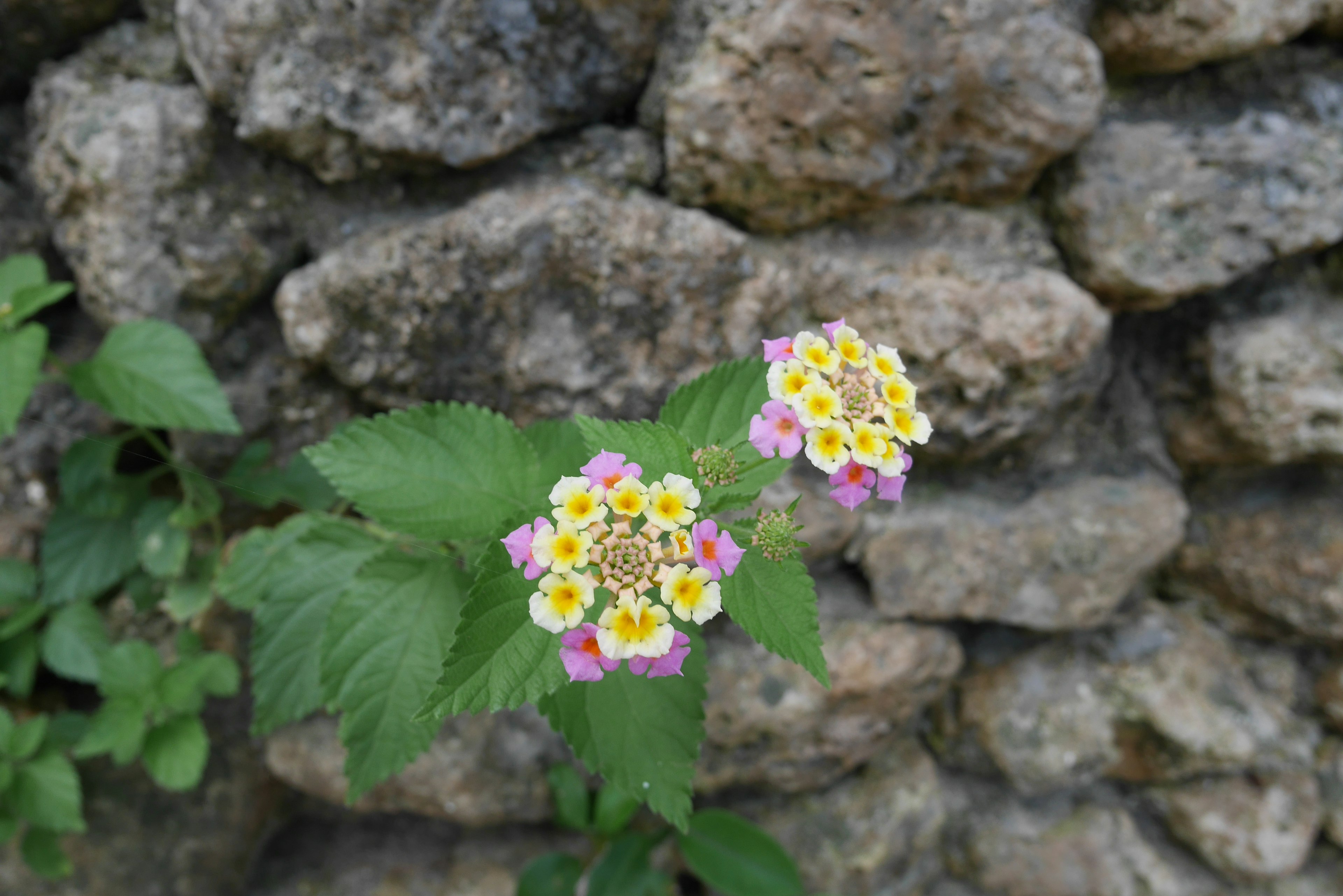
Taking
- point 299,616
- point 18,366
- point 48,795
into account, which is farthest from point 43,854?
point 18,366

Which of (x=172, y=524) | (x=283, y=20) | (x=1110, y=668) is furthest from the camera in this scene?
(x=1110, y=668)

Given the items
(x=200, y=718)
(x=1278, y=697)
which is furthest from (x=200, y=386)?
(x=1278, y=697)

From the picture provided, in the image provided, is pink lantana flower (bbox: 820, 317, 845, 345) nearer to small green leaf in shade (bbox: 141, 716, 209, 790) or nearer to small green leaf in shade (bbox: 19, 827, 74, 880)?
small green leaf in shade (bbox: 141, 716, 209, 790)

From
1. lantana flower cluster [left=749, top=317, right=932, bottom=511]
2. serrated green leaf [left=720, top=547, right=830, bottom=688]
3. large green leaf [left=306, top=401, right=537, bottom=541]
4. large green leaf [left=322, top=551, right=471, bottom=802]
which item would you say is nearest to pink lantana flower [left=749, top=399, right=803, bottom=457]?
lantana flower cluster [left=749, top=317, right=932, bottom=511]

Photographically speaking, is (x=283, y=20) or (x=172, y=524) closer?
(x=283, y=20)

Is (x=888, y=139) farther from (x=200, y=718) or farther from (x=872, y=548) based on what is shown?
(x=200, y=718)

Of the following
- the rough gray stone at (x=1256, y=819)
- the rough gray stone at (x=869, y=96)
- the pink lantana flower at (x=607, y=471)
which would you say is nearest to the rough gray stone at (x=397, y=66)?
the rough gray stone at (x=869, y=96)

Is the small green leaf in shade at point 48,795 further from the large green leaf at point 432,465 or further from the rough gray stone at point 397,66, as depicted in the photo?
the rough gray stone at point 397,66
